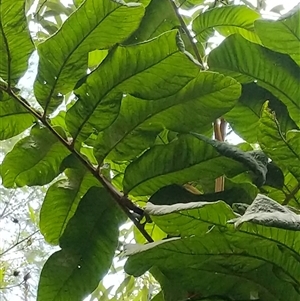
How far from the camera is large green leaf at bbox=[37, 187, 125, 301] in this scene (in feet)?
1.93

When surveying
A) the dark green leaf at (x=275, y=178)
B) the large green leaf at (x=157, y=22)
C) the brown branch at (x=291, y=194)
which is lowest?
the brown branch at (x=291, y=194)

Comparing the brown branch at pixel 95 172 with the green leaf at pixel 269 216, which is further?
the brown branch at pixel 95 172

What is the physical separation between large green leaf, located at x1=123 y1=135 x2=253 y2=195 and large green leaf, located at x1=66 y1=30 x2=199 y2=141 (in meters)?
0.06

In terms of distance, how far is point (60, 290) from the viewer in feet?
1.94

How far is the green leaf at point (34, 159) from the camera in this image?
1.93 ft

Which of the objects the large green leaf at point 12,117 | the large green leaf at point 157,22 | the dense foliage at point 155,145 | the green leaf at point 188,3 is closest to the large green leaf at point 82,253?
the dense foliage at point 155,145

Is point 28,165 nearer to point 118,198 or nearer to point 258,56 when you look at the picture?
point 118,198

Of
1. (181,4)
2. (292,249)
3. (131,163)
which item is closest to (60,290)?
(131,163)

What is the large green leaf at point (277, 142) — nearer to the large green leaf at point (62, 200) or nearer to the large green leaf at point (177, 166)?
the large green leaf at point (177, 166)

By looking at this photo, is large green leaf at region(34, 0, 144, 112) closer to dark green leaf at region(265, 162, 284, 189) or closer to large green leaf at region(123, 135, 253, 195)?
large green leaf at region(123, 135, 253, 195)

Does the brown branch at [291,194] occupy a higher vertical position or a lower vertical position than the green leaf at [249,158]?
lower

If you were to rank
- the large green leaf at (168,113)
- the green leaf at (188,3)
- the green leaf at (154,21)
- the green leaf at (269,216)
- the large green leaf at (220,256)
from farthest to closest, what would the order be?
the green leaf at (188,3) → the green leaf at (154,21) → the large green leaf at (168,113) → the large green leaf at (220,256) → the green leaf at (269,216)

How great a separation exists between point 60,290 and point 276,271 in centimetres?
24

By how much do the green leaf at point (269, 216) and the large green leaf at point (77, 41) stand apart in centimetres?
23
